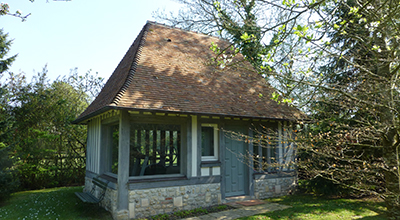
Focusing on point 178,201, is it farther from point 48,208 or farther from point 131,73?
point 48,208

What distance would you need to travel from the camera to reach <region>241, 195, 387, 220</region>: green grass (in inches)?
266

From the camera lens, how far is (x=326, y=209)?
7445 mm

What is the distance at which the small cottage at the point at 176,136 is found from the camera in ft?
22.5

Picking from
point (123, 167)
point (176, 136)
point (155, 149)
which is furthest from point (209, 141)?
point (123, 167)

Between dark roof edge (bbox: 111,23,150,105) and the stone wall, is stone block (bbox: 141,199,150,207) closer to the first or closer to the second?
the stone wall

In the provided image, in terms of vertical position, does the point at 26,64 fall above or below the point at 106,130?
above

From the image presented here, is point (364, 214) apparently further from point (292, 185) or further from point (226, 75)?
point (226, 75)

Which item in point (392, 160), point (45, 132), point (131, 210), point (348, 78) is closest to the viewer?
point (392, 160)

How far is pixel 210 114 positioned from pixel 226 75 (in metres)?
3.19

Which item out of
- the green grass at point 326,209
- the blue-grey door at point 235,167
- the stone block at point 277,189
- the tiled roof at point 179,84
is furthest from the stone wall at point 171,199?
the stone block at point 277,189

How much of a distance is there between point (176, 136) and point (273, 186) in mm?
4036

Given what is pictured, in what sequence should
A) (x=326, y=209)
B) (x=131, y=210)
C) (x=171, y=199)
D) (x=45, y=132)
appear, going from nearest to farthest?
(x=131, y=210) → (x=171, y=199) → (x=326, y=209) → (x=45, y=132)

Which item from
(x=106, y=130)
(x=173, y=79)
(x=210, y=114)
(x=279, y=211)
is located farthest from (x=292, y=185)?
(x=106, y=130)

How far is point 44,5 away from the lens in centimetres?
521
